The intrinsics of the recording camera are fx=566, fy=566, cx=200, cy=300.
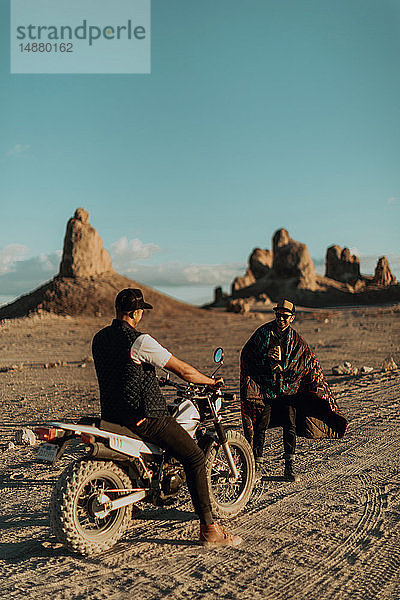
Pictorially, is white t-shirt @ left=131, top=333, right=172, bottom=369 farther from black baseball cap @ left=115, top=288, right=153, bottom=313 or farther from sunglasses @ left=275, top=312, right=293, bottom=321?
sunglasses @ left=275, top=312, right=293, bottom=321

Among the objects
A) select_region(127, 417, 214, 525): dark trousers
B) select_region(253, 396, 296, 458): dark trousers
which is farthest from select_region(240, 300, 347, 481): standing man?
select_region(127, 417, 214, 525): dark trousers

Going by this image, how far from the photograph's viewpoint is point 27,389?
14.1 m

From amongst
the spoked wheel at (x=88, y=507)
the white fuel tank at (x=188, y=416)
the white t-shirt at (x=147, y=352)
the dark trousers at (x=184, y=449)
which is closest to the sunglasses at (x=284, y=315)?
the white fuel tank at (x=188, y=416)

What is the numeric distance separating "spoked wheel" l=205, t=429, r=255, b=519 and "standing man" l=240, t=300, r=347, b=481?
1.16 m

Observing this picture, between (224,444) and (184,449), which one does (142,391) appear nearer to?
(184,449)

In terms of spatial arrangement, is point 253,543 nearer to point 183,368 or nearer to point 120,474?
point 120,474

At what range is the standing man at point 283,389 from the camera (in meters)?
6.88

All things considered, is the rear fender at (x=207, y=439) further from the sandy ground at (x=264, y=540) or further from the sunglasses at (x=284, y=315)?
the sunglasses at (x=284, y=315)

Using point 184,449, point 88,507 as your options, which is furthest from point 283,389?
point 88,507

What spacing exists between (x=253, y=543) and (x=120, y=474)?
49.3 inches

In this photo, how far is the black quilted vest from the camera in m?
4.46

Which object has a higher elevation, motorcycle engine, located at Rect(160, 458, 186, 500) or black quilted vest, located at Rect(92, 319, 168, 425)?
black quilted vest, located at Rect(92, 319, 168, 425)

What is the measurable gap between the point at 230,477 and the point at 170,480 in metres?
0.79

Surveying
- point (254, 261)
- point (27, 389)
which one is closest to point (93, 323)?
point (27, 389)
